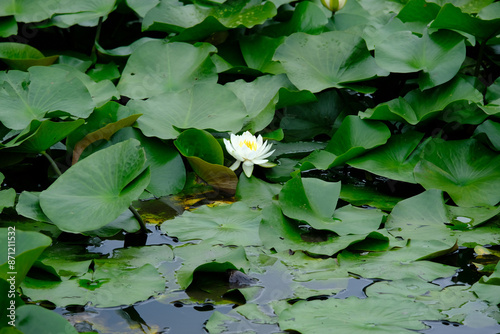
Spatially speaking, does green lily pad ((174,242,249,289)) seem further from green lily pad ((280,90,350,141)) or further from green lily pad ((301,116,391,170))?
green lily pad ((280,90,350,141))

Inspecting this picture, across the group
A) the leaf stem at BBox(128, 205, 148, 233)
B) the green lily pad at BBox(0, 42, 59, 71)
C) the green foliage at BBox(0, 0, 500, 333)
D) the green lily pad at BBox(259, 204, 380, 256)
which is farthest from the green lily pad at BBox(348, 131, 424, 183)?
the green lily pad at BBox(0, 42, 59, 71)

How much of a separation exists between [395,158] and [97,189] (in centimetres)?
112

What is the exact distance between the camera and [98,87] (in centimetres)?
239

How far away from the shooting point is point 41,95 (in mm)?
2121

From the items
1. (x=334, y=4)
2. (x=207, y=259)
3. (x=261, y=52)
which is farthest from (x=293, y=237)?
(x=334, y=4)

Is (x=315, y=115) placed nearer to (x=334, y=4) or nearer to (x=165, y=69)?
(x=334, y=4)

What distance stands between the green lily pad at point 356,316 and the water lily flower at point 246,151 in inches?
31.1

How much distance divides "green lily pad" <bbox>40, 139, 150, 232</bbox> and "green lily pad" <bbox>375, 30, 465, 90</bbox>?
1.11 meters

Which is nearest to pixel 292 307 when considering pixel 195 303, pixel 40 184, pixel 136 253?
pixel 195 303

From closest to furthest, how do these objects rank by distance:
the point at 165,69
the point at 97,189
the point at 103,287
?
the point at 103,287 < the point at 97,189 < the point at 165,69

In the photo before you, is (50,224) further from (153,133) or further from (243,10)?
(243,10)

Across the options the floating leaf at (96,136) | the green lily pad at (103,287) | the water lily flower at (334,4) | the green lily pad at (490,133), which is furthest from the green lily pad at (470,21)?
the green lily pad at (103,287)

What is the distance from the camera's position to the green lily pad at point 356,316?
1.31 metres

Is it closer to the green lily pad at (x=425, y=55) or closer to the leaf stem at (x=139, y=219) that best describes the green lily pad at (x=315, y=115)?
the green lily pad at (x=425, y=55)
